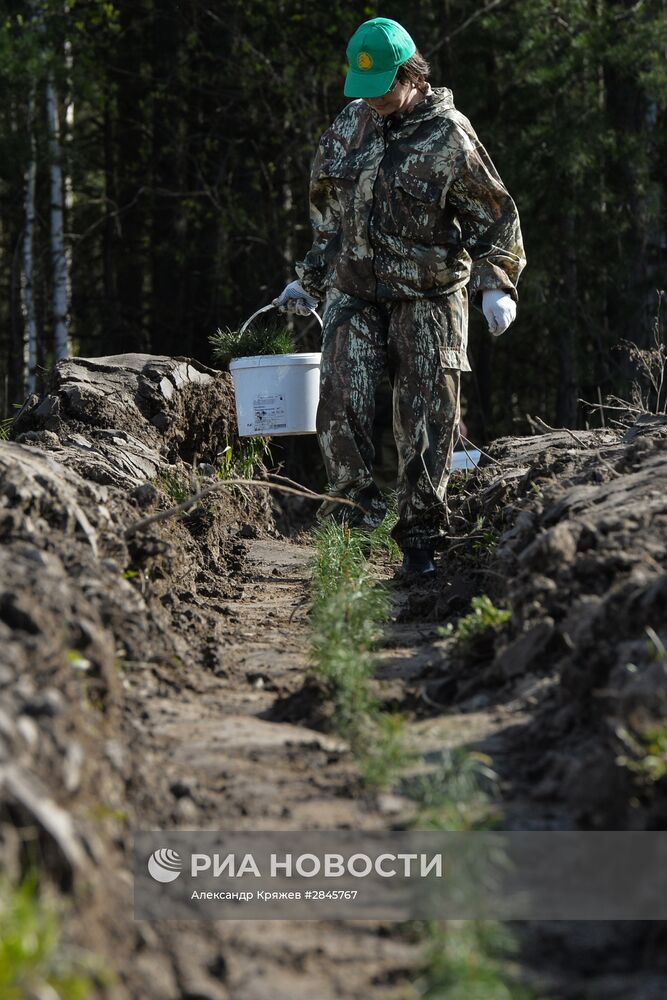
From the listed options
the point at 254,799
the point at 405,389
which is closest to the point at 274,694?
the point at 254,799

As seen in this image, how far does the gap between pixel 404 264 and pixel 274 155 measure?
32.6ft

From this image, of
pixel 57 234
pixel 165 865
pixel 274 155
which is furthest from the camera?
pixel 57 234

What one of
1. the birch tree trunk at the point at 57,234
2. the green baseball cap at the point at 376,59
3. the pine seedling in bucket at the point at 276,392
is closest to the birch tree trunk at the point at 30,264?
the birch tree trunk at the point at 57,234

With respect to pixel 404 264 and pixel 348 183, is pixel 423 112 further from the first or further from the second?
pixel 404 264

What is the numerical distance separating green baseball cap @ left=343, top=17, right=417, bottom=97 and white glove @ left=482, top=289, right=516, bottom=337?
38.0 inches

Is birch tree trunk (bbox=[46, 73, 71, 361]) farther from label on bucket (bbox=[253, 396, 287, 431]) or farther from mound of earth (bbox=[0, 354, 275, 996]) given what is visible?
label on bucket (bbox=[253, 396, 287, 431])

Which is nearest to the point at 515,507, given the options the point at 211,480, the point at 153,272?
the point at 211,480

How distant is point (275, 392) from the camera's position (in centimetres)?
657

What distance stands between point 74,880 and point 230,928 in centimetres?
37

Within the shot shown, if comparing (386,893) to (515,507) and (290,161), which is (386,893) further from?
(290,161)

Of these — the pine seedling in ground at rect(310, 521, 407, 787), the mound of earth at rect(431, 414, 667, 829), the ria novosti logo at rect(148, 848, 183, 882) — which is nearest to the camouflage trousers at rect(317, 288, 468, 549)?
the mound of earth at rect(431, 414, 667, 829)

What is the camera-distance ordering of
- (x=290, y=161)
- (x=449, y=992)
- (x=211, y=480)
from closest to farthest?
1. (x=449, y=992)
2. (x=211, y=480)
3. (x=290, y=161)

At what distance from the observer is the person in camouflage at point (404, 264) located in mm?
5582

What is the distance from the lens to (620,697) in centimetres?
282
